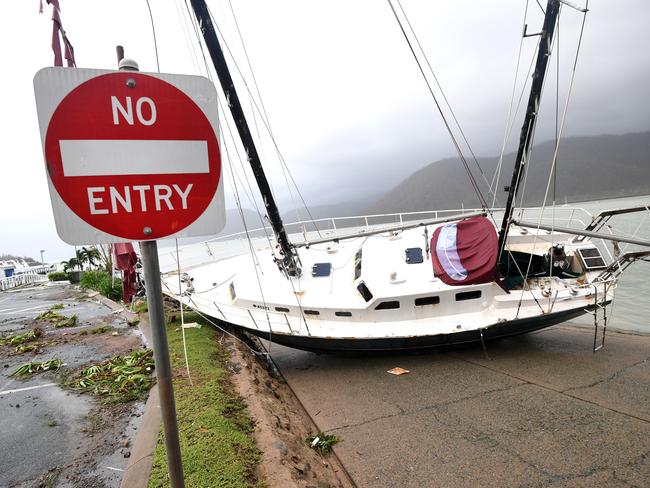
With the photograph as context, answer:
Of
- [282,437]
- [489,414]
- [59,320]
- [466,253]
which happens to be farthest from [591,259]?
[59,320]

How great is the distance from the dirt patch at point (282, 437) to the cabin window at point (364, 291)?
112 inches

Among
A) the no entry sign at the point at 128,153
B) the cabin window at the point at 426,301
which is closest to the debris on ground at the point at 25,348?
the cabin window at the point at 426,301

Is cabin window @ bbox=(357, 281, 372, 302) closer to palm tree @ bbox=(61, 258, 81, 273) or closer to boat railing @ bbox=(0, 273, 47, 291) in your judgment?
boat railing @ bbox=(0, 273, 47, 291)

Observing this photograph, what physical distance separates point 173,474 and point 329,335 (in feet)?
22.6

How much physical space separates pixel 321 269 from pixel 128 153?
8.93 m

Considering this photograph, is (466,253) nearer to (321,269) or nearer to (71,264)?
(321,269)

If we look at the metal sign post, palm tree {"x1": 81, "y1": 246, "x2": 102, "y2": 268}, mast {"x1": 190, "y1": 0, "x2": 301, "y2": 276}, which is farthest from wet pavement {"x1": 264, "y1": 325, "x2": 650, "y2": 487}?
palm tree {"x1": 81, "y1": 246, "x2": 102, "y2": 268}

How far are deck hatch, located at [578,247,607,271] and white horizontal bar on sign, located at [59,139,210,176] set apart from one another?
10965 millimetres

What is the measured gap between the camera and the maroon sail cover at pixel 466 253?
28.0 feet

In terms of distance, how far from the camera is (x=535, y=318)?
834 cm

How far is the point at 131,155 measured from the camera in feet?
5.06

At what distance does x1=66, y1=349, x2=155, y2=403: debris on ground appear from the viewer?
6008mm

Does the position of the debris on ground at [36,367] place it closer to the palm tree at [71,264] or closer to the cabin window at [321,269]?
the cabin window at [321,269]

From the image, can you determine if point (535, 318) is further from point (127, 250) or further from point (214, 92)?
point (127, 250)
